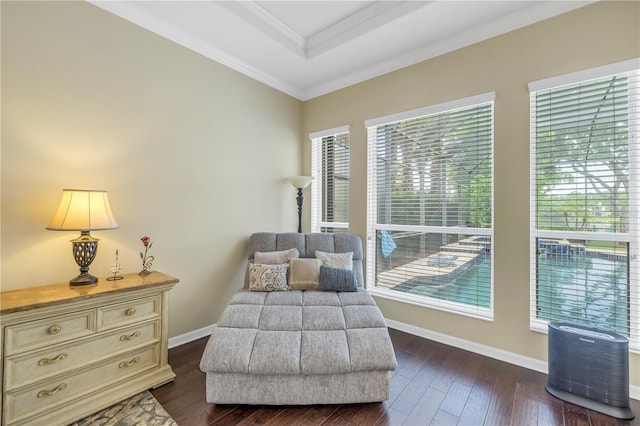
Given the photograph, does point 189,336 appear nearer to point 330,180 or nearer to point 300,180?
point 300,180

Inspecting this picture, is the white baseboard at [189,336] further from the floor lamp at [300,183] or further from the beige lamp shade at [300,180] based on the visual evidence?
the beige lamp shade at [300,180]

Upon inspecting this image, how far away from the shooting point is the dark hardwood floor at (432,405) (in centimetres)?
164

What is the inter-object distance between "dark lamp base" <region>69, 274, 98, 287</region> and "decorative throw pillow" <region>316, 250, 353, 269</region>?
6.05ft

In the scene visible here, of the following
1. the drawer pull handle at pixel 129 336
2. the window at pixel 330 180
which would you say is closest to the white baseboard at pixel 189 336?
the drawer pull handle at pixel 129 336

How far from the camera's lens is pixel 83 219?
68.5 inches

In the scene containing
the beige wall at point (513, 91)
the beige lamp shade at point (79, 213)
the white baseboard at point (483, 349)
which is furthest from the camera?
the white baseboard at point (483, 349)

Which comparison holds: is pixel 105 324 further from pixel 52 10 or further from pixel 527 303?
pixel 527 303

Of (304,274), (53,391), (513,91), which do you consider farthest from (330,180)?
(53,391)

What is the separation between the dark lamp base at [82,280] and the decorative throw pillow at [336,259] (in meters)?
1.85

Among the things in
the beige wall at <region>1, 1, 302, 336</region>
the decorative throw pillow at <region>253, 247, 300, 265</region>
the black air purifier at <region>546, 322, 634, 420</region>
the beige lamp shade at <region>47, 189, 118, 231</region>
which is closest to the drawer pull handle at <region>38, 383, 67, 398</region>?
the beige wall at <region>1, 1, 302, 336</region>

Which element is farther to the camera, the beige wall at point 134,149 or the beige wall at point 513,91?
the beige wall at point 513,91

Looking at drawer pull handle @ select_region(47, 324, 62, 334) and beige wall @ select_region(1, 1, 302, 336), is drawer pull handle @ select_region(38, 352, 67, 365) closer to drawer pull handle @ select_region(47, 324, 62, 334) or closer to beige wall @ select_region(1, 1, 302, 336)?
drawer pull handle @ select_region(47, 324, 62, 334)

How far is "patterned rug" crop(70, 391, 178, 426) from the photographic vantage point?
1603mm

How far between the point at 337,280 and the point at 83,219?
1983 millimetres
